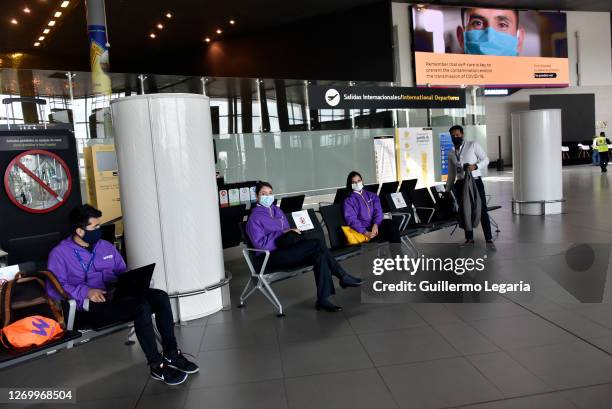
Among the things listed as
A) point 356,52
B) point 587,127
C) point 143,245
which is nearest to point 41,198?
point 143,245

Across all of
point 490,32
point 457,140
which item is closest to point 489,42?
point 490,32

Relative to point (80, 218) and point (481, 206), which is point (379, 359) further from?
point (481, 206)

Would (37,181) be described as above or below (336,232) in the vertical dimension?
above

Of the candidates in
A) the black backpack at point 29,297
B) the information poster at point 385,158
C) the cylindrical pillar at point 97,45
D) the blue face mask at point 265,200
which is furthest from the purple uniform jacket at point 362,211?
the information poster at point 385,158

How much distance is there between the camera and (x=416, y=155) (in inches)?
521

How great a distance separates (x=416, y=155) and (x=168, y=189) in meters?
9.59

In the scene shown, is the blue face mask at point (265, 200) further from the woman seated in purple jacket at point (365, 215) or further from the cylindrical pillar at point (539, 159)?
the cylindrical pillar at point (539, 159)

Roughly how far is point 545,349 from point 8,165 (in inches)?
211

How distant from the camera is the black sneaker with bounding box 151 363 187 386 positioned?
337 cm

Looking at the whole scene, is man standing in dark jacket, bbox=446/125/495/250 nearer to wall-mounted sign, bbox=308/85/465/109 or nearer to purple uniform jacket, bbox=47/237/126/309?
wall-mounted sign, bbox=308/85/465/109

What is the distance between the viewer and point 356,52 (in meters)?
17.3

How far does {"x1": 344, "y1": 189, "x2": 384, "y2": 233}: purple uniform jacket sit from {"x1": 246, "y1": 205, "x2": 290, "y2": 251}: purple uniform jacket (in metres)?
0.98

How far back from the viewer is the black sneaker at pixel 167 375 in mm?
3369

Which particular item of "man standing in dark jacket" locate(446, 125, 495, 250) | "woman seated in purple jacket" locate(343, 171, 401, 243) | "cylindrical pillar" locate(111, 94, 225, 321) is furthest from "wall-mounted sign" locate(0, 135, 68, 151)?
"man standing in dark jacket" locate(446, 125, 495, 250)
